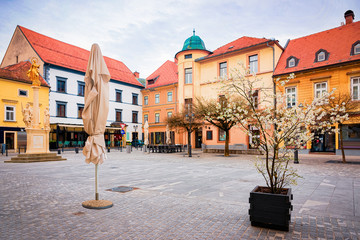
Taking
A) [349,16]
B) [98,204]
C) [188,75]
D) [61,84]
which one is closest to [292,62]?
[349,16]

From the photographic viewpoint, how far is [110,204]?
5492 mm

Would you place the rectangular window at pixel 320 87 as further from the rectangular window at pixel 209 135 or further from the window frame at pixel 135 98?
the window frame at pixel 135 98

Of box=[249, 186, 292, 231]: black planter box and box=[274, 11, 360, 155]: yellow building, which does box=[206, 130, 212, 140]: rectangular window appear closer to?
box=[274, 11, 360, 155]: yellow building

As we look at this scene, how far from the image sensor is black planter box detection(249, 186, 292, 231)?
396cm

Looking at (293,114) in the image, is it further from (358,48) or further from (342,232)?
(358,48)

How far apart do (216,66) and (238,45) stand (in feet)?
12.3

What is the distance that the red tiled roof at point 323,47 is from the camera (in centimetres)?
2272

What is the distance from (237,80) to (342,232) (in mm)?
3267

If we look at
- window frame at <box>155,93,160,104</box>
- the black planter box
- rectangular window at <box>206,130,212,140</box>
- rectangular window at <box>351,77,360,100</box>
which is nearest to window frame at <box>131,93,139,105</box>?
window frame at <box>155,93,160,104</box>

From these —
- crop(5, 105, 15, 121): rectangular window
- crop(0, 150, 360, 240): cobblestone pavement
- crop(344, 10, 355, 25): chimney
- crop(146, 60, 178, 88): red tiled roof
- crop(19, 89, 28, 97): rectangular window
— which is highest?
crop(344, 10, 355, 25): chimney

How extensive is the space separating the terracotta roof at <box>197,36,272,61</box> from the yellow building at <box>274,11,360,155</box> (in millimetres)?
3738

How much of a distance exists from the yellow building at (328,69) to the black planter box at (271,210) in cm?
1873

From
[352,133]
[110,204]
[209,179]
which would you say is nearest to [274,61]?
[352,133]

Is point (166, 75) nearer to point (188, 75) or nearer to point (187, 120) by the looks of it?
point (188, 75)
